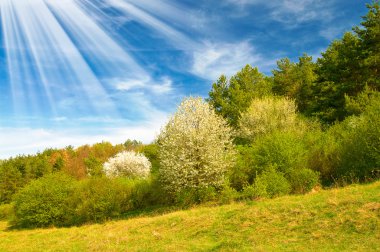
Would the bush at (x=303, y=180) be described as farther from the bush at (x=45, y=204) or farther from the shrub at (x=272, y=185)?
the bush at (x=45, y=204)

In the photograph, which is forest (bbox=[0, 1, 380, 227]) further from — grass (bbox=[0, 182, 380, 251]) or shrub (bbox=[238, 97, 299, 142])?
grass (bbox=[0, 182, 380, 251])

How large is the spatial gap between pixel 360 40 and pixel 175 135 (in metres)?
30.4

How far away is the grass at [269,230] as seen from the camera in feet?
45.9

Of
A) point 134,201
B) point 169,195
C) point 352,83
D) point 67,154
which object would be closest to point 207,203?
point 169,195

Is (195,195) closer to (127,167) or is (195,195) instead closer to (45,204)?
(45,204)

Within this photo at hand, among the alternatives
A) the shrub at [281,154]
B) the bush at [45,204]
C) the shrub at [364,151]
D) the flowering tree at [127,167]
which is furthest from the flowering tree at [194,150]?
the flowering tree at [127,167]

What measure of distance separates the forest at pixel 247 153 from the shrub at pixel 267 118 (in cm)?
15

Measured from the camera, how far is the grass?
14.0m

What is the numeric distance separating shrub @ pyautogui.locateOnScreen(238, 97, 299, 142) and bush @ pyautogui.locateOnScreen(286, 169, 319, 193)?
17.6m

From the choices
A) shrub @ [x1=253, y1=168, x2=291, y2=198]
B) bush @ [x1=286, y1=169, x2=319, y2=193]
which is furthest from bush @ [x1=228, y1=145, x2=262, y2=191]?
shrub @ [x1=253, y1=168, x2=291, y2=198]

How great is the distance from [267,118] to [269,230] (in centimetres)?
3100

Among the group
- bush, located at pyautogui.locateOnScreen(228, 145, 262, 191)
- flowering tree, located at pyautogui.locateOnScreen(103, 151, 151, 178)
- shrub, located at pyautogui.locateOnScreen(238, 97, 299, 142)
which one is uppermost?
shrub, located at pyautogui.locateOnScreen(238, 97, 299, 142)

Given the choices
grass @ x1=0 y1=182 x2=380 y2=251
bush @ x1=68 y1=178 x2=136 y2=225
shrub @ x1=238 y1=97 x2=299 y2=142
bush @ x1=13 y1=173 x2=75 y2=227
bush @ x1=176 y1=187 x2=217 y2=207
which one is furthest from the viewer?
shrub @ x1=238 y1=97 x2=299 y2=142

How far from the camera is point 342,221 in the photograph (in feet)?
49.5
